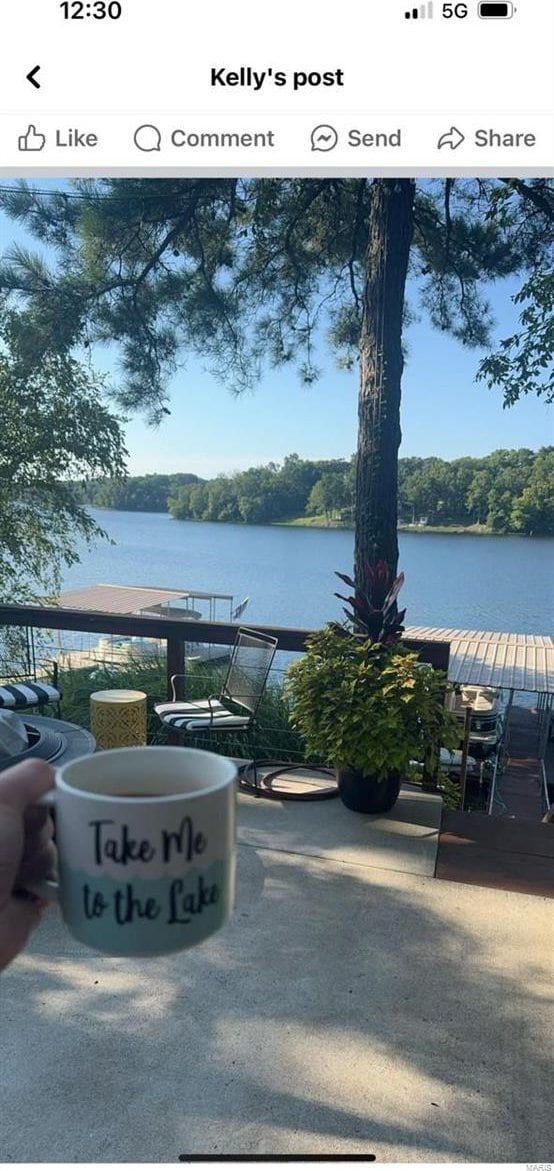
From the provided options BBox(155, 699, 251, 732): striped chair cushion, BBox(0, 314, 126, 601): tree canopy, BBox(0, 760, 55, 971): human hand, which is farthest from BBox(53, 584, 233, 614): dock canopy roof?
BBox(0, 760, 55, 971): human hand

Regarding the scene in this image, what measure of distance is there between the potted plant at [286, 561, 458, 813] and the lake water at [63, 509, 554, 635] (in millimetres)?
1157

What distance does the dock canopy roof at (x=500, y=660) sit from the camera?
5.58m

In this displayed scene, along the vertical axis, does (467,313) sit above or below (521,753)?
above

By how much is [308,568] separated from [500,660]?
90.6 inches

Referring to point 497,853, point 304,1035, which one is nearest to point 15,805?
point 304,1035

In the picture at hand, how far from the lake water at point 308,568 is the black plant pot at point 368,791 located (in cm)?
162
